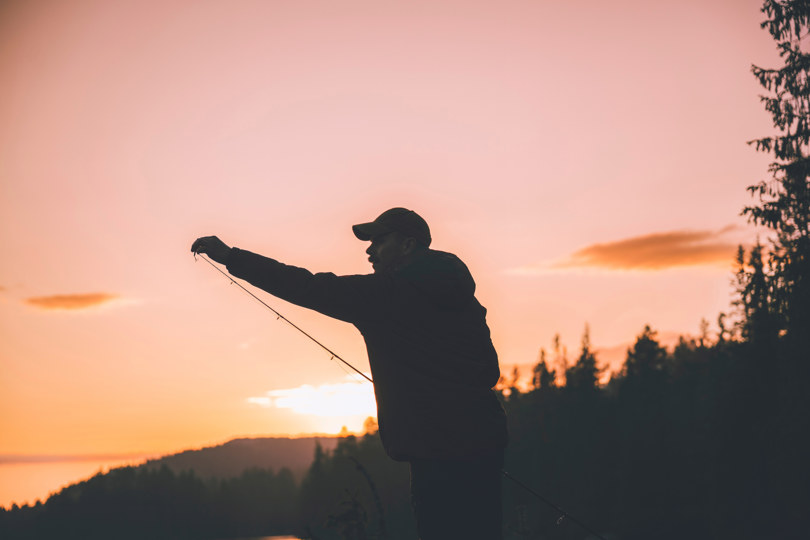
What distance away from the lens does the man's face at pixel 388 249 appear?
4.15 metres

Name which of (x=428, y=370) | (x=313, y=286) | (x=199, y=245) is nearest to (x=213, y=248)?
(x=199, y=245)

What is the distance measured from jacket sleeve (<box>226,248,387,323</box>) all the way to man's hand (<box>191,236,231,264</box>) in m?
0.05

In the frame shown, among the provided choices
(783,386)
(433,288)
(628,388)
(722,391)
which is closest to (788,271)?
(783,386)

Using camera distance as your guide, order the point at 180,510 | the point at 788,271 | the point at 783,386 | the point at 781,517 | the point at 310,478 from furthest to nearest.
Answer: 1. the point at 180,510
2. the point at 310,478
3. the point at 781,517
4. the point at 783,386
5. the point at 788,271

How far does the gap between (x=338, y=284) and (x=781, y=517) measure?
4791 cm

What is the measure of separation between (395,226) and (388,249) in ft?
0.47

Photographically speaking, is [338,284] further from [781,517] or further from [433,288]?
[781,517]

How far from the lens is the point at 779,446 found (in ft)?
81.9

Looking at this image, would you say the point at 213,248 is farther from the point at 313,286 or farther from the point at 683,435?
the point at 683,435

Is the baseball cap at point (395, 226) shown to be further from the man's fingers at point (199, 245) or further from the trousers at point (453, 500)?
the trousers at point (453, 500)

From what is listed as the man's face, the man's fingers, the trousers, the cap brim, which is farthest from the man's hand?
the trousers

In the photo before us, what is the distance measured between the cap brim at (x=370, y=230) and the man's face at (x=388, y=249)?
1.2 inches

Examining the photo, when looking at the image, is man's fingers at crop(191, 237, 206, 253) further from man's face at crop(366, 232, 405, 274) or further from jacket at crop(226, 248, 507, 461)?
man's face at crop(366, 232, 405, 274)

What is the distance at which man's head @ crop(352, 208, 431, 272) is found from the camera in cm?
414
